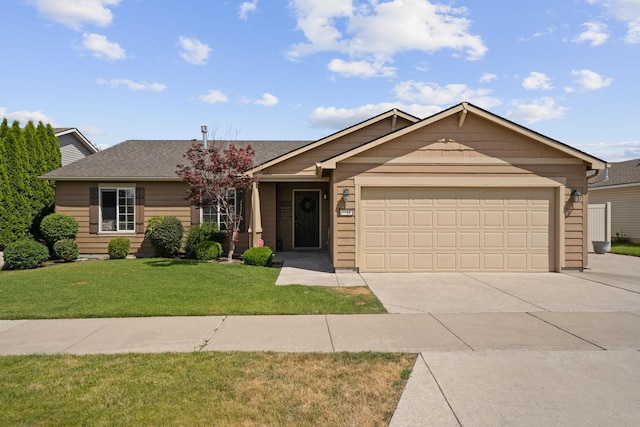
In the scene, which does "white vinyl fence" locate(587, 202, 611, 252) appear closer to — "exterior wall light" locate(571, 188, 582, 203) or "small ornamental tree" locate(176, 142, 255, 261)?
"exterior wall light" locate(571, 188, 582, 203)

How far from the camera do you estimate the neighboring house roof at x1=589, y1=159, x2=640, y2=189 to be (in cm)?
1919

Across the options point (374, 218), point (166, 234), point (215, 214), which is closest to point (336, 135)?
point (374, 218)

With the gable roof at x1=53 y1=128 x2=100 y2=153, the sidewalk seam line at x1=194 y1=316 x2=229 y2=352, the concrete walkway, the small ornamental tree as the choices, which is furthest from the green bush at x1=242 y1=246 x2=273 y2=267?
the gable roof at x1=53 y1=128 x2=100 y2=153

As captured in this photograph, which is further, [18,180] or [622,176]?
[622,176]

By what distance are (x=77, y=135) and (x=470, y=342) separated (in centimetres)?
2217

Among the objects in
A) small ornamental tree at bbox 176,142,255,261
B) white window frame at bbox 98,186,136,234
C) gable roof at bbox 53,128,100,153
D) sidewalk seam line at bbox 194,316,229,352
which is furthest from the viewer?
gable roof at bbox 53,128,100,153

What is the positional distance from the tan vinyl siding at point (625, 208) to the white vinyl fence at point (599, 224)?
517 cm

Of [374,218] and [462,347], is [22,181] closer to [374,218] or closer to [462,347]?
[374,218]

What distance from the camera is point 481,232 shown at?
1045 cm

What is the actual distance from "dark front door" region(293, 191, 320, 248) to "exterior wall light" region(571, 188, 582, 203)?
849 centimetres

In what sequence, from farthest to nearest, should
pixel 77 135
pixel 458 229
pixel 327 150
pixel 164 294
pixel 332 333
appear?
pixel 77 135 < pixel 327 150 < pixel 458 229 < pixel 164 294 < pixel 332 333

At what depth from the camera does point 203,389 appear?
12.0 ft

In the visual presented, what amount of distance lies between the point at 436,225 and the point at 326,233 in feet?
19.1

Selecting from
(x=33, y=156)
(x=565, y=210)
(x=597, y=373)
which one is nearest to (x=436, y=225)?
(x=565, y=210)
